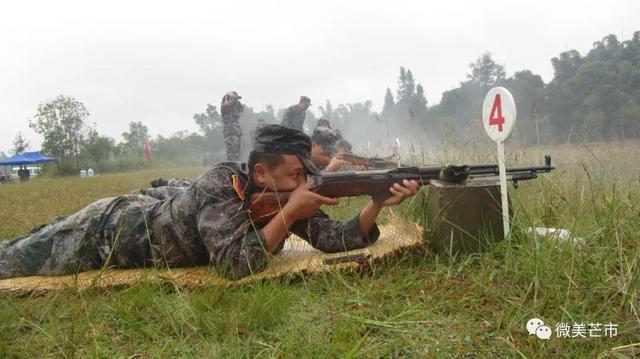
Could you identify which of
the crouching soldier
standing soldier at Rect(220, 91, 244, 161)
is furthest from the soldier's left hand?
standing soldier at Rect(220, 91, 244, 161)

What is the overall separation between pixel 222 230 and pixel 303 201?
54 centimetres

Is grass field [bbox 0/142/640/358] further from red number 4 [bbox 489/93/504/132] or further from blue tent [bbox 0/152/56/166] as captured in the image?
blue tent [bbox 0/152/56/166]

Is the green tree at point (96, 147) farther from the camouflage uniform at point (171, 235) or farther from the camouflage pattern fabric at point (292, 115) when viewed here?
the camouflage uniform at point (171, 235)

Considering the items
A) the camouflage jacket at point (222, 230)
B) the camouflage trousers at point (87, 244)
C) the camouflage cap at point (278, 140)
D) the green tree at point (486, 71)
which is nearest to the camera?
the camouflage jacket at point (222, 230)

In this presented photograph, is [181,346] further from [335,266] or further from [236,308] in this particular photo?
[335,266]

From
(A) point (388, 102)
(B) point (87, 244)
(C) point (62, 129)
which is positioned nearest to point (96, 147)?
(C) point (62, 129)

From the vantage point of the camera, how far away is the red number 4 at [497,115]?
2655 millimetres

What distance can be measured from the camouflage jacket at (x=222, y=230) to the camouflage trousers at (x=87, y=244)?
153 mm

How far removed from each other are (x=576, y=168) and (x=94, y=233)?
5.31m

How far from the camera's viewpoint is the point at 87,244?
2.77 metres

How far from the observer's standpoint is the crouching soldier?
248 centimetres

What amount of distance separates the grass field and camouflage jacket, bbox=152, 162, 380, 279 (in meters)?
0.24

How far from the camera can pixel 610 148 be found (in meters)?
4.84

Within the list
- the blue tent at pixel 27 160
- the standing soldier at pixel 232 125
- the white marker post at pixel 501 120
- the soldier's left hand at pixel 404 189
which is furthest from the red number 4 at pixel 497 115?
the blue tent at pixel 27 160
